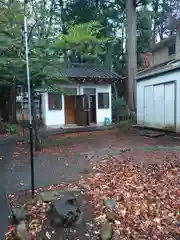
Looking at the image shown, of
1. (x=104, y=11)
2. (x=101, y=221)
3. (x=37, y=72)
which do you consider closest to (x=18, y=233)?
(x=101, y=221)

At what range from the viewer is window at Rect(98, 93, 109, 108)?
1606 centimetres

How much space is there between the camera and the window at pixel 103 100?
1606 cm

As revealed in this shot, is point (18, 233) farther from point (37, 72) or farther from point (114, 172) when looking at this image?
point (37, 72)

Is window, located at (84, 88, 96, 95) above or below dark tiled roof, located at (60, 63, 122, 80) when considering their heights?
below

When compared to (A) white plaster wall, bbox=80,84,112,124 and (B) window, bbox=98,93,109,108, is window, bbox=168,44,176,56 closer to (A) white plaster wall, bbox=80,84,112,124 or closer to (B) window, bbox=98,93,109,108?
(A) white plaster wall, bbox=80,84,112,124

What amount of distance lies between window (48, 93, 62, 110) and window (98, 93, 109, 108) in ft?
8.45

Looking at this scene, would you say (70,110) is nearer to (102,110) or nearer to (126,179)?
(102,110)

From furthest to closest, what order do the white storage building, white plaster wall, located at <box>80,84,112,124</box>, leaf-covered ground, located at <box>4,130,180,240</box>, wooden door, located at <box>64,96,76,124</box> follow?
white plaster wall, located at <box>80,84,112,124</box>, wooden door, located at <box>64,96,76,124</box>, the white storage building, leaf-covered ground, located at <box>4,130,180,240</box>

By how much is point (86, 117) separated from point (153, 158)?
920 cm

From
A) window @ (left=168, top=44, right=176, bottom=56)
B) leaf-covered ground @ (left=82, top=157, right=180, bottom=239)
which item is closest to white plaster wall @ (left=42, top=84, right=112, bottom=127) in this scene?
window @ (left=168, top=44, right=176, bottom=56)

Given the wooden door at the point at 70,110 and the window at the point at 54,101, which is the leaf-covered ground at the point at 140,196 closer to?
the window at the point at 54,101

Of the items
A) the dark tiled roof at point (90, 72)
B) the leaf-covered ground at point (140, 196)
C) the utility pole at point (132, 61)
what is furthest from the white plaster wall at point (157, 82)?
the leaf-covered ground at point (140, 196)

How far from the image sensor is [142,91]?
1239cm

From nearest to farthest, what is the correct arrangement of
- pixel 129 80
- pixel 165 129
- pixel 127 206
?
pixel 127 206, pixel 165 129, pixel 129 80
